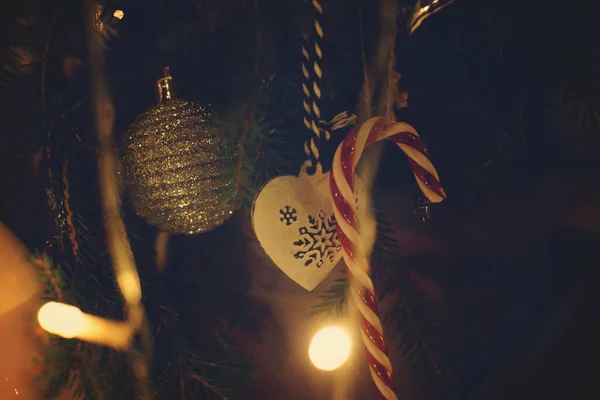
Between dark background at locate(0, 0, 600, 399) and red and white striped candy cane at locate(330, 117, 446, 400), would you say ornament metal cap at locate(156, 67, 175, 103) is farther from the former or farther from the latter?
red and white striped candy cane at locate(330, 117, 446, 400)

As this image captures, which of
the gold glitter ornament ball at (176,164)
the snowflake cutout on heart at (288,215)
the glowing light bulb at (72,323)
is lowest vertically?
the glowing light bulb at (72,323)

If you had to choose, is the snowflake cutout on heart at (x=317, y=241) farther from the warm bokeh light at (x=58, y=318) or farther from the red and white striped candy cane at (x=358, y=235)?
the warm bokeh light at (x=58, y=318)

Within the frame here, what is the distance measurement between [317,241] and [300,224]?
4 cm

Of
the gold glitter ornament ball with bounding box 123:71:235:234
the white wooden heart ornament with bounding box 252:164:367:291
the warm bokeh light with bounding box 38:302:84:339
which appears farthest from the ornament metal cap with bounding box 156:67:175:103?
the warm bokeh light with bounding box 38:302:84:339

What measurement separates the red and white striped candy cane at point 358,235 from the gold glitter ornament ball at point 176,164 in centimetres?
16

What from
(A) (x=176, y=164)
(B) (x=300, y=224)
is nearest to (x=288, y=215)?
(B) (x=300, y=224)

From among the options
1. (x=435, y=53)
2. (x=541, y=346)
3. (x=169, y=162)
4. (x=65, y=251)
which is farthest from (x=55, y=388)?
(x=541, y=346)

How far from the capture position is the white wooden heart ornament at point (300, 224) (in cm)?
56

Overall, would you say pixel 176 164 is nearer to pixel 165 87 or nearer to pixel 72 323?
pixel 165 87

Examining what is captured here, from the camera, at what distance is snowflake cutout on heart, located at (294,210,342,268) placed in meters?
0.59

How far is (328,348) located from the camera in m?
0.59

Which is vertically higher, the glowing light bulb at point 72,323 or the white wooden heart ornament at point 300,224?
the white wooden heart ornament at point 300,224

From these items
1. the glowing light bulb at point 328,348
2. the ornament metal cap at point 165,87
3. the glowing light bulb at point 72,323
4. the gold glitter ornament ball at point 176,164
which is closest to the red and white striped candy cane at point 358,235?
the glowing light bulb at point 328,348

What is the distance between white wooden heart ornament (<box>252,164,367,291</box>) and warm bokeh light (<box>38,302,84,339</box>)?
0.94ft
